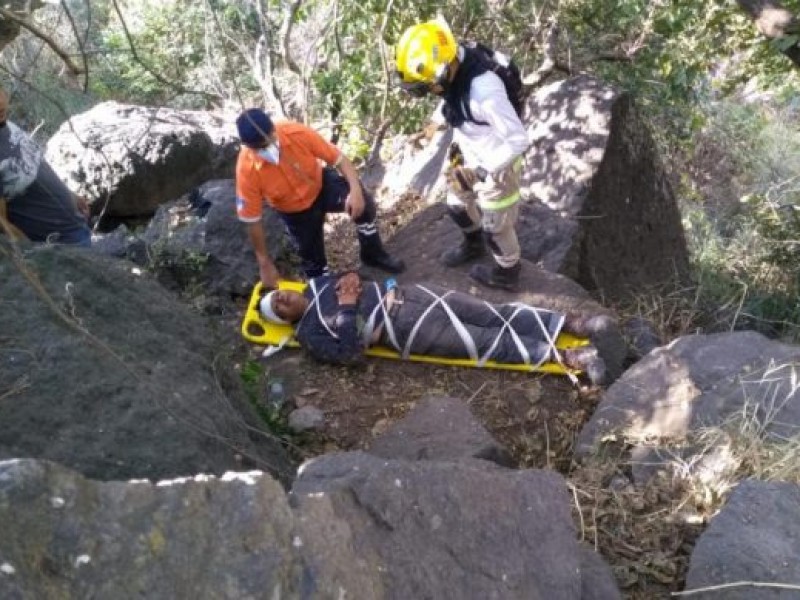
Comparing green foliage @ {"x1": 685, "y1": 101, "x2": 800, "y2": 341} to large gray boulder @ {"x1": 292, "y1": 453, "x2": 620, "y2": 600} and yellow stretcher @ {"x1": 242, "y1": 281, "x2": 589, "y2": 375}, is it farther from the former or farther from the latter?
large gray boulder @ {"x1": 292, "y1": 453, "x2": 620, "y2": 600}

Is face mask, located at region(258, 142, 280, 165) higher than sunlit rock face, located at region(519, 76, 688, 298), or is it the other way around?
face mask, located at region(258, 142, 280, 165)

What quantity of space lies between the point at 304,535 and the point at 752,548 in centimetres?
142

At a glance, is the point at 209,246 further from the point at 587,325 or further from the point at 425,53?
the point at 587,325

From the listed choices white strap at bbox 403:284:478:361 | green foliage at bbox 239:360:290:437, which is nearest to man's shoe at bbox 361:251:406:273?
white strap at bbox 403:284:478:361

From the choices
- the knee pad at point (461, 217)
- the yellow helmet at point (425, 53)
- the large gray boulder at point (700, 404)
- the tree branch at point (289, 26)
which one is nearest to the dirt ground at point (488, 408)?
the large gray boulder at point (700, 404)

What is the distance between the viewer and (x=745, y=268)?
6.99m

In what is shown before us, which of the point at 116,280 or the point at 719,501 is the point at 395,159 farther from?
the point at 719,501

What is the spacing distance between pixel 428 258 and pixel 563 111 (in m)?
1.69

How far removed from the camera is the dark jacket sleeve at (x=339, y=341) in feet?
14.7

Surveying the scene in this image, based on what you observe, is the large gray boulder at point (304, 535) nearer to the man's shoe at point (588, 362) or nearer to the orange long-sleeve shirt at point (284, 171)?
the man's shoe at point (588, 362)

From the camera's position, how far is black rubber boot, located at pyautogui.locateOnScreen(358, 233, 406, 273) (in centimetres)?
541

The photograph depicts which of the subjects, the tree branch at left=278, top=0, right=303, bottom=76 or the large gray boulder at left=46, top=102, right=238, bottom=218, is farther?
the large gray boulder at left=46, top=102, right=238, bottom=218

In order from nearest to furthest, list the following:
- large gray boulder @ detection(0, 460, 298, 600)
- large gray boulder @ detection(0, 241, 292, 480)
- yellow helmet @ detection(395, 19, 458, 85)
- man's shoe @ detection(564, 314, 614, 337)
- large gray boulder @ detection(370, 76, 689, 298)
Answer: large gray boulder @ detection(0, 460, 298, 600) < large gray boulder @ detection(0, 241, 292, 480) < yellow helmet @ detection(395, 19, 458, 85) < man's shoe @ detection(564, 314, 614, 337) < large gray boulder @ detection(370, 76, 689, 298)

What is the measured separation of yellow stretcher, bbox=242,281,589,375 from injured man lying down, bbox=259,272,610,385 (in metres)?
0.04
